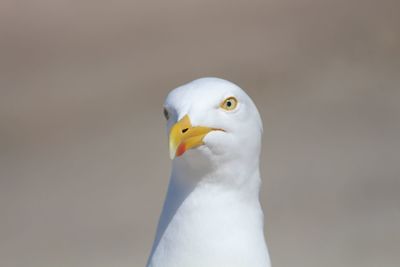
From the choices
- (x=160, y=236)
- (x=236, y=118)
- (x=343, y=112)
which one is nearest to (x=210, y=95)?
(x=236, y=118)

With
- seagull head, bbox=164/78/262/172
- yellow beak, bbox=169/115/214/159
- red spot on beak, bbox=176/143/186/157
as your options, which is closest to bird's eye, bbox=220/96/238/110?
seagull head, bbox=164/78/262/172

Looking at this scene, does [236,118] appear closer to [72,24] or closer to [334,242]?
[334,242]

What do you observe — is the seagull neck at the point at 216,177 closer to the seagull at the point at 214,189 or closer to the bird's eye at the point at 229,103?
the seagull at the point at 214,189

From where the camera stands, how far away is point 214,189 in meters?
4.08

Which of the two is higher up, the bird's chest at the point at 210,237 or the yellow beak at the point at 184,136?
the yellow beak at the point at 184,136

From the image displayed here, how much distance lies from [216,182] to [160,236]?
307mm

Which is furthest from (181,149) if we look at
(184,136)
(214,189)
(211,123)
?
(214,189)

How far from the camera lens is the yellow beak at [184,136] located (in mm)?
3820

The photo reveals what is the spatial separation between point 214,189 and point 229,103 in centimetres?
32

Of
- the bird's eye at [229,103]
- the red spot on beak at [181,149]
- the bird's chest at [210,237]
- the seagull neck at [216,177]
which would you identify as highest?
the bird's eye at [229,103]

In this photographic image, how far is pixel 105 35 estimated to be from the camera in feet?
38.2

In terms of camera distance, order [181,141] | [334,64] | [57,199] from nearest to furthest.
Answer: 1. [181,141]
2. [57,199]
3. [334,64]

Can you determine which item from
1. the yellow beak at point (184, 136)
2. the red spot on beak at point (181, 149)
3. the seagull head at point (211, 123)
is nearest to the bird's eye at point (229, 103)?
the seagull head at point (211, 123)

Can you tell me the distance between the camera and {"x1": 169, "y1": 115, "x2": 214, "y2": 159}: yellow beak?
12.5 ft
